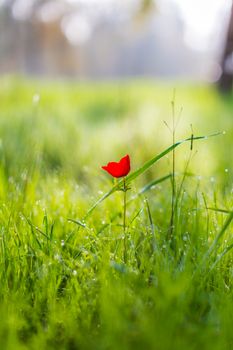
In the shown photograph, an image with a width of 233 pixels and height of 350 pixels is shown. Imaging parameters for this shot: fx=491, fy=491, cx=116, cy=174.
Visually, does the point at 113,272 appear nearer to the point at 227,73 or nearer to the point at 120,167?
the point at 120,167

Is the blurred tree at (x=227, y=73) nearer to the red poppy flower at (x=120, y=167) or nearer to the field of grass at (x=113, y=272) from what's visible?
the field of grass at (x=113, y=272)

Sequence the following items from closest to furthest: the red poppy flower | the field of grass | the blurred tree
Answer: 1. the field of grass
2. the red poppy flower
3. the blurred tree

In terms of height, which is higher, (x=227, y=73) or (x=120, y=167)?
(x=227, y=73)

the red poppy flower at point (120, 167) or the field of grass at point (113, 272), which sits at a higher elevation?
the red poppy flower at point (120, 167)

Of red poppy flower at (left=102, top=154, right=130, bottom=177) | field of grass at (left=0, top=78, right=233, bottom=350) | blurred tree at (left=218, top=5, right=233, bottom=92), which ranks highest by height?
blurred tree at (left=218, top=5, right=233, bottom=92)

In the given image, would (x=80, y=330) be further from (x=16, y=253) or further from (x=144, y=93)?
(x=144, y=93)

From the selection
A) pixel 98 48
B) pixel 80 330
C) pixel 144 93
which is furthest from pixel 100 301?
pixel 98 48

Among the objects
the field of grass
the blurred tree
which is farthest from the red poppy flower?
the blurred tree

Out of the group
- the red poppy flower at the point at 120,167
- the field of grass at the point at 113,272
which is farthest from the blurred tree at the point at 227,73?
the red poppy flower at the point at 120,167

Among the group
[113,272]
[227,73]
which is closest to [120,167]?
[113,272]

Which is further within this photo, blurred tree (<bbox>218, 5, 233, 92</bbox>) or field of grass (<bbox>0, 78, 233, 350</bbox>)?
blurred tree (<bbox>218, 5, 233, 92</bbox>)

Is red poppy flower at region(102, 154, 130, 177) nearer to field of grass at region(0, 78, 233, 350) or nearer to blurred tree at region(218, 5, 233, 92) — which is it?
Answer: field of grass at region(0, 78, 233, 350)

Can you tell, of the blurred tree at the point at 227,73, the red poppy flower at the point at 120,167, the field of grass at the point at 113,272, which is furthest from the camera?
the blurred tree at the point at 227,73
